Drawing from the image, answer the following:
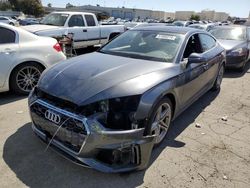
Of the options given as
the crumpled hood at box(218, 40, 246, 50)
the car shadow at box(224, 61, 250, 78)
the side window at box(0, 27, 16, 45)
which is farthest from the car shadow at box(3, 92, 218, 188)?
the crumpled hood at box(218, 40, 246, 50)

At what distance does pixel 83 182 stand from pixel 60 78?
1292 mm

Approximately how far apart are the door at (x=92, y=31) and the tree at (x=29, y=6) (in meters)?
64.9

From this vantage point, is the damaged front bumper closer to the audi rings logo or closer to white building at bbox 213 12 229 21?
the audi rings logo

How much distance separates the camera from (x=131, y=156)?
275 centimetres

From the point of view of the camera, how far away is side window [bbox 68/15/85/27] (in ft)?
30.9

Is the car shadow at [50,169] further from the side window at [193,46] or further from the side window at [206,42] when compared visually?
the side window at [206,42]

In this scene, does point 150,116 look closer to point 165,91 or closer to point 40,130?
point 165,91

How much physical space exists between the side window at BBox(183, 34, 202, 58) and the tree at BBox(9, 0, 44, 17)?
71.4 meters

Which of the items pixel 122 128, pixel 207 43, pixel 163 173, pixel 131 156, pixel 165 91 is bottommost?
pixel 163 173

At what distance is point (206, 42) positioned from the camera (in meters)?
5.12

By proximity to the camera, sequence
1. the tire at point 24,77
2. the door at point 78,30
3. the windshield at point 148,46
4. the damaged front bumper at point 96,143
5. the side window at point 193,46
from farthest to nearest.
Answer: the door at point 78,30
the tire at point 24,77
the side window at point 193,46
the windshield at point 148,46
the damaged front bumper at point 96,143

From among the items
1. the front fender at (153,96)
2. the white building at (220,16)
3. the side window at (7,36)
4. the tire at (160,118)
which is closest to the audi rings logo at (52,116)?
the front fender at (153,96)

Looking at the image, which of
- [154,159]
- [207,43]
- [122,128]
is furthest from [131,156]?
[207,43]

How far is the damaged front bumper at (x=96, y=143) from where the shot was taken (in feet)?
8.38
